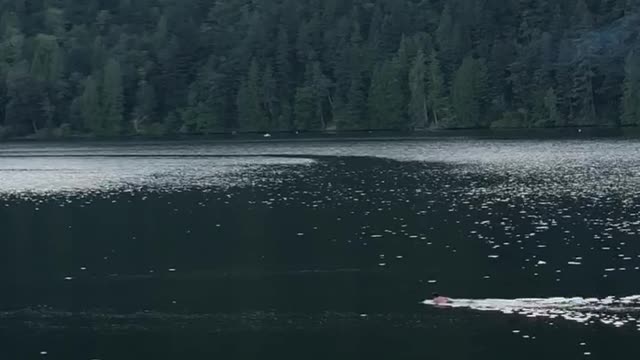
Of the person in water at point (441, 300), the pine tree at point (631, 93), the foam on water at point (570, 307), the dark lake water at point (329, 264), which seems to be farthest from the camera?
the pine tree at point (631, 93)

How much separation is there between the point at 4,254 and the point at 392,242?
23.5m

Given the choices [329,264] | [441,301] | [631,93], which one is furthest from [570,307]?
[631,93]

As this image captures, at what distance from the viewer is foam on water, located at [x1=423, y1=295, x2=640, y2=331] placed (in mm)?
44500

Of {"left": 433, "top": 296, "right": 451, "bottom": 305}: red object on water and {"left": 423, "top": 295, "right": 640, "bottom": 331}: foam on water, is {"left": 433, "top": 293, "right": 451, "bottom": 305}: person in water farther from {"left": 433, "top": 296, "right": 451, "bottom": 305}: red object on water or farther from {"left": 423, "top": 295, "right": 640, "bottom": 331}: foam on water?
{"left": 423, "top": 295, "right": 640, "bottom": 331}: foam on water

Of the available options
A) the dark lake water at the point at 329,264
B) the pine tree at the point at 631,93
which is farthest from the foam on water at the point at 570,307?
the pine tree at the point at 631,93

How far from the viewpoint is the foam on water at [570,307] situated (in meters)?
44.5

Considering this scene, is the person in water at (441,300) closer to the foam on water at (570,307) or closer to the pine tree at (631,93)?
the foam on water at (570,307)

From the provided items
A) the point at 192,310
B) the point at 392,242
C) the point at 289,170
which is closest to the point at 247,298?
the point at 192,310

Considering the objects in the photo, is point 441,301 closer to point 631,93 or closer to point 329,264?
point 329,264

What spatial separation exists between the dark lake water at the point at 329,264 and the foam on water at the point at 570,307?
0.41 ft

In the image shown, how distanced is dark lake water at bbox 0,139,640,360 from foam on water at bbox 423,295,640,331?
0.12m

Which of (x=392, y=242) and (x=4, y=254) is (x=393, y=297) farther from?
(x=4, y=254)

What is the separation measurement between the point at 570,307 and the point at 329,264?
16664mm

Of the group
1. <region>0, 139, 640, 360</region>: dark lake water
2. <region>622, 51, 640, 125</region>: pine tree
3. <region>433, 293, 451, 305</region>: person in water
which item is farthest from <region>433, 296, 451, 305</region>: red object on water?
<region>622, 51, 640, 125</region>: pine tree
